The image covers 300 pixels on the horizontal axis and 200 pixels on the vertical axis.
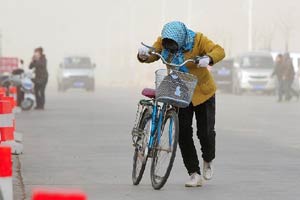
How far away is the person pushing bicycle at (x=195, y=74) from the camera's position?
966 centimetres

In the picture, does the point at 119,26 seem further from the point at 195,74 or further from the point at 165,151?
the point at 165,151

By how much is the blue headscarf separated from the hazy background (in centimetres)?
6120

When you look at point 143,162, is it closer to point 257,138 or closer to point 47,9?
point 257,138

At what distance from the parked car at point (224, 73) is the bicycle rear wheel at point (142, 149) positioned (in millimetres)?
38571

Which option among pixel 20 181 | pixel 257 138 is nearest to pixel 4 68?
pixel 257 138

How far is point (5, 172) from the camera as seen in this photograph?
770 centimetres

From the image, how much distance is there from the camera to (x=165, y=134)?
997 cm

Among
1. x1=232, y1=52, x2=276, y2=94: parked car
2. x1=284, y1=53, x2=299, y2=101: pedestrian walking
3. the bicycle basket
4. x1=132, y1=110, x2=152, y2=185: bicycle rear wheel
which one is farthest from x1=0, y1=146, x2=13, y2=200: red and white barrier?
x1=232, y1=52, x2=276, y2=94: parked car

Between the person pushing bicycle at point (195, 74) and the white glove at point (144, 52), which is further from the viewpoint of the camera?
the white glove at point (144, 52)

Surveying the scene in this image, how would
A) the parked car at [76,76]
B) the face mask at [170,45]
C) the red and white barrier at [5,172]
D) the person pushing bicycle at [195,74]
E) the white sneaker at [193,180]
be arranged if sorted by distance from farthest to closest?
the parked car at [76,76]
the white sneaker at [193,180]
the face mask at [170,45]
the person pushing bicycle at [195,74]
the red and white barrier at [5,172]

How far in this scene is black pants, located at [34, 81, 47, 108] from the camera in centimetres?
2873

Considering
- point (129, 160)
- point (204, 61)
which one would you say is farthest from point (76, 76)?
point (204, 61)

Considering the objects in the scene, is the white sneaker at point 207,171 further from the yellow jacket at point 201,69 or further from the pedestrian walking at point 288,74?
the pedestrian walking at point 288,74

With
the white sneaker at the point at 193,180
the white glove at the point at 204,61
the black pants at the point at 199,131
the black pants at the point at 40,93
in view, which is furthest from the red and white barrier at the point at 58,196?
the black pants at the point at 40,93
